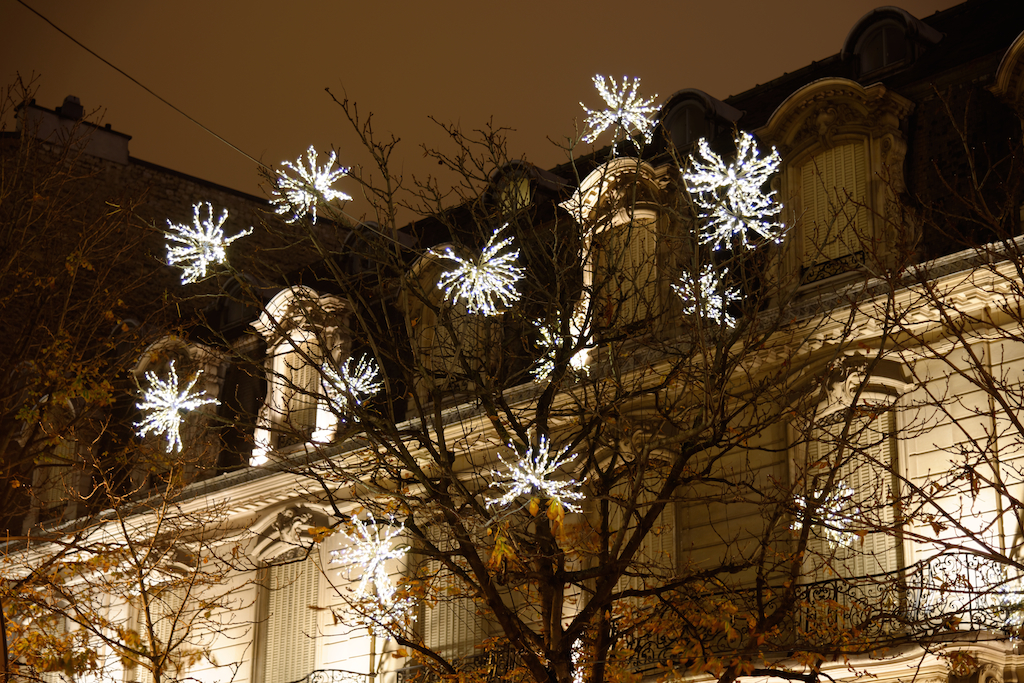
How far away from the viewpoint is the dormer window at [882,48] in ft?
49.4

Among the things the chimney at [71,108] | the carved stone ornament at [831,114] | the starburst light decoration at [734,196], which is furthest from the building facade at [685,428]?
the chimney at [71,108]

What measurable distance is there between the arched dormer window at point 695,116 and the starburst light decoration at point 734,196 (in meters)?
0.83

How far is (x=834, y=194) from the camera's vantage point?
48.2 ft

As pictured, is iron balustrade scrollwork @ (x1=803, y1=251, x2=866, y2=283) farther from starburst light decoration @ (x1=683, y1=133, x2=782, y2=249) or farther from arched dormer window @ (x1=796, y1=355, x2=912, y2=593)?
arched dormer window @ (x1=796, y1=355, x2=912, y2=593)

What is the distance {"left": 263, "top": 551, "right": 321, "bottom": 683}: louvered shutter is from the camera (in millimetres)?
17609

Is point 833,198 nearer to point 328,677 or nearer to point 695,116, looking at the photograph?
point 695,116

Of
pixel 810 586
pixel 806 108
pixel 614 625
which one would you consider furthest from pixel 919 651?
pixel 806 108

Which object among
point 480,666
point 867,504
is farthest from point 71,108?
point 867,504

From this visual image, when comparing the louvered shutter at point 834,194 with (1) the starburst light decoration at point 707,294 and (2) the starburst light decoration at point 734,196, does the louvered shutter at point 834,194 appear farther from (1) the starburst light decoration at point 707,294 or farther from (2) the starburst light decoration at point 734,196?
(1) the starburst light decoration at point 707,294

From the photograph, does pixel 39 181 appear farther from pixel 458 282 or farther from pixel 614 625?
pixel 614 625

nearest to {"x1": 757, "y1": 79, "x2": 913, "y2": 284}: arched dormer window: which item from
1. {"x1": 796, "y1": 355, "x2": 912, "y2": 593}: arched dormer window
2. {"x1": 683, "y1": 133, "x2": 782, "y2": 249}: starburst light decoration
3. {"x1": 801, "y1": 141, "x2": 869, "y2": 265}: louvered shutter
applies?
{"x1": 801, "y1": 141, "x2": 869, "y2": 265}: louvered shutter

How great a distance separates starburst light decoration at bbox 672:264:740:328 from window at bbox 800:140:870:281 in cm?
119

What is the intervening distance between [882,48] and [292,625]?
10901mm

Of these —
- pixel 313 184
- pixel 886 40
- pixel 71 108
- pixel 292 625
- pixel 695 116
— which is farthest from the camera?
pixel 71 108
